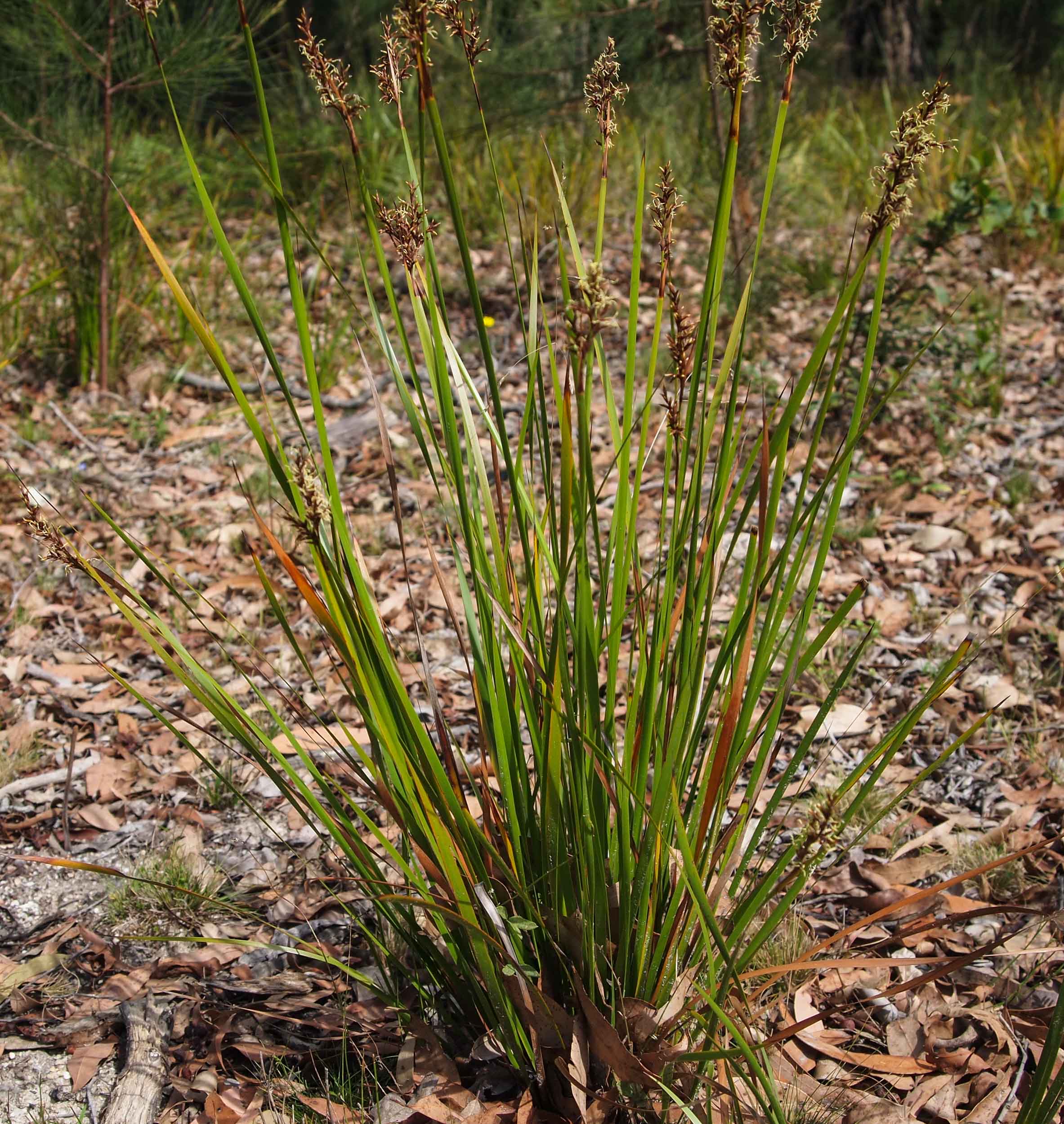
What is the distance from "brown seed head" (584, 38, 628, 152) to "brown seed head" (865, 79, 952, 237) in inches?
11.2

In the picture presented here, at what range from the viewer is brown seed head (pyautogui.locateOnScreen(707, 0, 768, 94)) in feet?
2.65

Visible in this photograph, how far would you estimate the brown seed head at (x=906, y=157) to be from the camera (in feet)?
2.74

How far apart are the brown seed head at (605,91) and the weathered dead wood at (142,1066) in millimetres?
1417

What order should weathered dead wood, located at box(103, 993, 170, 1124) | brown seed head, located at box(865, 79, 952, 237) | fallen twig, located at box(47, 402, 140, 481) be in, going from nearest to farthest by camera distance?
brown seed head, located at box(865, 79, 952, 237)
weathered dead wood, located at box(103, 993, 170, 1124)
fallen twig, located at box(47, 402, 140, 481)

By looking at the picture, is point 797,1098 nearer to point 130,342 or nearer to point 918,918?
point 918,918

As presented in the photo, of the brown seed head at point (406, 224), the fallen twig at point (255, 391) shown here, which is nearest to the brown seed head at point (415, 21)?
the brown seed head at point (406, 224)

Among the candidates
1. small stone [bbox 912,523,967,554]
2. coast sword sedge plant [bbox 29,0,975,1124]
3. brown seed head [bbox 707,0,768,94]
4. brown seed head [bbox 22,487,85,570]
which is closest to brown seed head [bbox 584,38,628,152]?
coast sword sedge plant [bbox 29,0,975,1124]

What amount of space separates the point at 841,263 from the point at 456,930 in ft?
15.1

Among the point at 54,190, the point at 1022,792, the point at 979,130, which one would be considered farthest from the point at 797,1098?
the point at 979,130

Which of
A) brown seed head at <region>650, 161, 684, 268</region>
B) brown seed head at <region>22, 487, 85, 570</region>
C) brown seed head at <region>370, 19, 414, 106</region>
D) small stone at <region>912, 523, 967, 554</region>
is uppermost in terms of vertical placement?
brown seed head at <region>370, 19, 414, 106</region>

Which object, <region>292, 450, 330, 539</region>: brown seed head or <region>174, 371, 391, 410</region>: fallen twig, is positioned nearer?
<region>292, 450, 330, 539</region>: brown seed head

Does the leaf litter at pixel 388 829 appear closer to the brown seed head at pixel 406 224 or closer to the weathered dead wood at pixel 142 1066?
the weathered dead wood at pixel 142 1066

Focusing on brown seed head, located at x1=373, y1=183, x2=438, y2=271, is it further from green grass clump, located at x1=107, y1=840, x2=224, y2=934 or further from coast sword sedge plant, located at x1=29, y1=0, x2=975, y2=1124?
green grass clump, located at x1=107, y1=840, x2=224, y2=934

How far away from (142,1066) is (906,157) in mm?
1542
